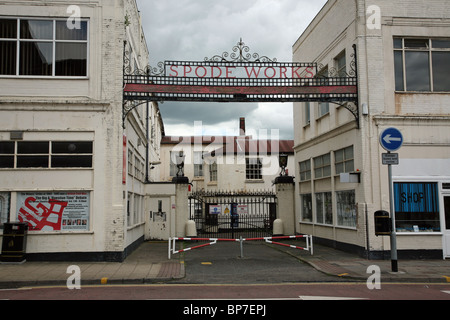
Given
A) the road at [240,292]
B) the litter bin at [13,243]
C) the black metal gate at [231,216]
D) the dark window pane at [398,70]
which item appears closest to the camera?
the road at [240,292]

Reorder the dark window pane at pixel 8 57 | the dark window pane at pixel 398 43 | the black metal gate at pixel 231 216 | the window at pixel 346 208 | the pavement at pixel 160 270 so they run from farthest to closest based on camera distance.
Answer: the black metal gate at pixel 231 216, the window at pixel 346 208, the dark window pane at pixel 398 43, the dark window pane at pixel 8 57, the pavement at pixel 160 270

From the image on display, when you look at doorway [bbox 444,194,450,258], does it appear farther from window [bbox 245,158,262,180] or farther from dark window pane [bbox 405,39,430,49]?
window [bbox 245,158,262,180]

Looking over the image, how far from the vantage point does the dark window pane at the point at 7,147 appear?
13.9 metres

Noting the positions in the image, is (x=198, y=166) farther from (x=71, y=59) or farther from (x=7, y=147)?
(x=7, y=147)

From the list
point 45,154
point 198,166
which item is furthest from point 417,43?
point 198,166

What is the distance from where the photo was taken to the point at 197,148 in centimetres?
4622

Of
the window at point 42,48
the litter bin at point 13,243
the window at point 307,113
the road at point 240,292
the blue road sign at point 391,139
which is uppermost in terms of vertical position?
the window at point 42,48

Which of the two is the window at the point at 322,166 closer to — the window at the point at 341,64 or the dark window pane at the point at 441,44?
the window at the point at 341,64

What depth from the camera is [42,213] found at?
1391 cm

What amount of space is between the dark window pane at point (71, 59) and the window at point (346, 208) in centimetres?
1059

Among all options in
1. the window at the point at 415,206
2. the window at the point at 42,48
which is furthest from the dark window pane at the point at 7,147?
the window at the point at 415,206

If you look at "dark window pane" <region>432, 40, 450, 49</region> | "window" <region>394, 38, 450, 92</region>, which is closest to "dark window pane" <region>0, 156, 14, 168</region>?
"window" <region>394, 38, 450, 92</region>

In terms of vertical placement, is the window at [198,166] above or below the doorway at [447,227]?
above

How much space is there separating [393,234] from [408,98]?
19.3 ft
